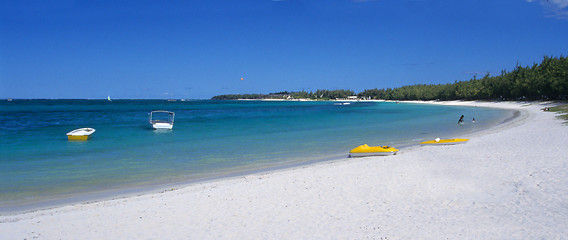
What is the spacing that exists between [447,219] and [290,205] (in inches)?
145

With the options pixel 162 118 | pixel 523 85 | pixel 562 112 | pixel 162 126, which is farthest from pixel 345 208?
pixel 523 85

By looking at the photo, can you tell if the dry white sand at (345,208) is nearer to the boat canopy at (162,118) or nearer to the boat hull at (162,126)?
the boat hull at (162,126)

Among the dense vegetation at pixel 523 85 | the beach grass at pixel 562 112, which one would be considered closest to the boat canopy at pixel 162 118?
the beach grass at pixel 562 112

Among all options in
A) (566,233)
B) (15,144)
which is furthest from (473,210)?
(15,144)

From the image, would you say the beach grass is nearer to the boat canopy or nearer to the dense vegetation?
the dense vegetation

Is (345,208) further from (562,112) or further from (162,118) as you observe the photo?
(162,118)

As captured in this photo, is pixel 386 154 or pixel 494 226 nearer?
pixel 494 226

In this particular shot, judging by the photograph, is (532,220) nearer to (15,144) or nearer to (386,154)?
(386,154)

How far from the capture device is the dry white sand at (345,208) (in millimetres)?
7312

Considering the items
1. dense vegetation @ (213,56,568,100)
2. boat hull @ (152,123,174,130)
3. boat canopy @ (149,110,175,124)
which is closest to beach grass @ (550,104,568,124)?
dense vegetation @ (213,56,568,100)

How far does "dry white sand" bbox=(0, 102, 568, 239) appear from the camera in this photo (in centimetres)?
731

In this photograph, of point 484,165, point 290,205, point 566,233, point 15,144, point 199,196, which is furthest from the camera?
point 15,144

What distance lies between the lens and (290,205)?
9211mm

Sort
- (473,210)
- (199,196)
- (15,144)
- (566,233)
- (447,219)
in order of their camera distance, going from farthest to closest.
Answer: (15,144) < (199,196) < (473,210) < (447,219) < (566,233)
